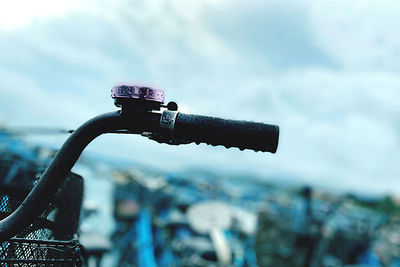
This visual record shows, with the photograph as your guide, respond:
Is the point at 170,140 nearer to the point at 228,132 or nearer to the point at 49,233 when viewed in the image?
the point at 228,132

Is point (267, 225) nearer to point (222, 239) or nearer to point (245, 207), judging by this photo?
point (245, 207)

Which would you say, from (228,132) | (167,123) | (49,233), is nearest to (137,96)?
(167,123)

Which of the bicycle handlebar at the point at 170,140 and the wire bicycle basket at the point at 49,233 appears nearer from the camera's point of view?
the bicycle handlebar at the point at 170,140

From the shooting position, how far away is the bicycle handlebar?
0.87m

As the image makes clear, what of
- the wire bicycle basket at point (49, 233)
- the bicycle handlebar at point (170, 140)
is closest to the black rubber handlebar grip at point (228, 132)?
the bicycle handlebar at point (170, 140)

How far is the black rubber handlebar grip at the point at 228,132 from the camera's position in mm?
873

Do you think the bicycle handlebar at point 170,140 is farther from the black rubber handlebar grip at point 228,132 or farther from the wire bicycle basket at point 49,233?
the wire bicycle basket at point 49,233

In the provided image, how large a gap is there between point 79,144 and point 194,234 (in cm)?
578

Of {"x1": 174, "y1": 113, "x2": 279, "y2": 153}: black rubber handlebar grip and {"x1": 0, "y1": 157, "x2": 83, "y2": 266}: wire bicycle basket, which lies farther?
{"x1": 0, "y1": 157, "x2": 83, "y2": 266}: wire bicycle basket

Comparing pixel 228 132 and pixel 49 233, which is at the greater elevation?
pixel 228 132

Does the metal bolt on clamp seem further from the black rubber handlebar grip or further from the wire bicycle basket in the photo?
the wire bicycle basket

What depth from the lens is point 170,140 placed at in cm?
90

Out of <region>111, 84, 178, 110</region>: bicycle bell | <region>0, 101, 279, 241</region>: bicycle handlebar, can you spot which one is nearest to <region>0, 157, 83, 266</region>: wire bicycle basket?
<region>0, 101, 279, 241</region>: bicycle handlebar

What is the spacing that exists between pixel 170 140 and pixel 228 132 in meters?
0.14
